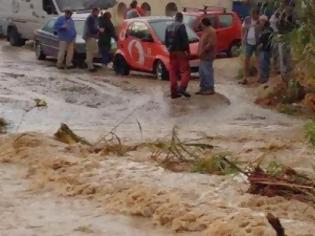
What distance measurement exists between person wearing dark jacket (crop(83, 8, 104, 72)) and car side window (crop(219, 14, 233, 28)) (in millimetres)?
4685

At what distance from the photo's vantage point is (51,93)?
20.4 metres

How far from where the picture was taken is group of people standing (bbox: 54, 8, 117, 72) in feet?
80.6

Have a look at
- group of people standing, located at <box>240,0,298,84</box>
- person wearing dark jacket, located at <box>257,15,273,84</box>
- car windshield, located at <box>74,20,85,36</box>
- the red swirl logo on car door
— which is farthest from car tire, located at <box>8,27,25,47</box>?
person wearing dark jacket, located at <box>257,15,273,84</box>

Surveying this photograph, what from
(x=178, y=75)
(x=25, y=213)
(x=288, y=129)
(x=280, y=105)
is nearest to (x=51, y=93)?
(x=178, y=75)

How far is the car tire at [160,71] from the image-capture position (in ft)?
71.8

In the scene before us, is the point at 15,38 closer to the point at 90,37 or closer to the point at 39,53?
the point at 39,53

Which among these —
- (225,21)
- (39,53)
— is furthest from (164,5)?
(39,53)

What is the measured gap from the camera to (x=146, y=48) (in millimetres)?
22375

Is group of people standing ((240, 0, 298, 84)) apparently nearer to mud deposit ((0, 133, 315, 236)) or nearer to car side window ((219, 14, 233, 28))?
car side window ((219, 14, 233, 28))

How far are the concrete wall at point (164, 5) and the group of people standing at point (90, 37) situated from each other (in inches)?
360

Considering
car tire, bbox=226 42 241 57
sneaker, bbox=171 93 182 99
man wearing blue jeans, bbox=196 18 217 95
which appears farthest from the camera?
car tire, bbox=226 42 241 57

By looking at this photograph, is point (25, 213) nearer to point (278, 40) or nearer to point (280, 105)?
point (278, 40)

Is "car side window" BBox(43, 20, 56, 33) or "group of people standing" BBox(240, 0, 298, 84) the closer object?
"group of people standing" BBox(240, 0, 298, 84)

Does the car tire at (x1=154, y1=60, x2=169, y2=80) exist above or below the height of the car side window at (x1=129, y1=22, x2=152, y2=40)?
below
